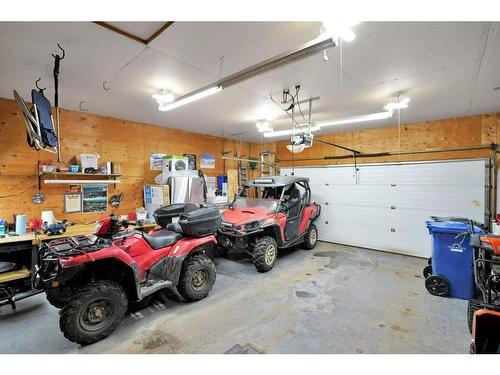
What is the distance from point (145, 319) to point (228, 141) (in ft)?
17.4

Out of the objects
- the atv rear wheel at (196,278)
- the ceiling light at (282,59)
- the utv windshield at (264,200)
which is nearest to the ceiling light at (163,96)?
the ceiling light at (282,59)

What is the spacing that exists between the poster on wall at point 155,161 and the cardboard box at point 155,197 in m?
0.51

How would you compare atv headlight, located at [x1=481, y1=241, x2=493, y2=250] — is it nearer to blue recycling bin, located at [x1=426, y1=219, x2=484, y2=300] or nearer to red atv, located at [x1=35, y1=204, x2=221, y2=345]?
blue recycling bin, located at [x1=426, y1=219, x2=484, y2=300]

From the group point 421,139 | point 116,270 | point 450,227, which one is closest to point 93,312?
point 116,270

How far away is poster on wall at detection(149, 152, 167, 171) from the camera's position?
5.42 m

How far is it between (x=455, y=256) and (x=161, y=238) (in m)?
3.92

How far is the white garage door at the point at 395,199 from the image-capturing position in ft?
15.7

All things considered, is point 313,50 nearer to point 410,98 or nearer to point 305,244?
point 410,98

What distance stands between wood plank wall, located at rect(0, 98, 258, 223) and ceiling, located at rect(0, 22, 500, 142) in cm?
39

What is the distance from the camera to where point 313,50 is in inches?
69.6

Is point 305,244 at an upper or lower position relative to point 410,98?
lower

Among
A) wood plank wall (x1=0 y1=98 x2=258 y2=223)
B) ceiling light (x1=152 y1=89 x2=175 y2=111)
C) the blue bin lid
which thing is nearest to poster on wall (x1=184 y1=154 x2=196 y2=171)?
wood plank wall (x1=0 y1=98 x2=258 y2=223)

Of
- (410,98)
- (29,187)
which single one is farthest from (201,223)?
(410,98)

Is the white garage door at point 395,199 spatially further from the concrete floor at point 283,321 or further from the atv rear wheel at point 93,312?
the atv rear wheel at point 93,312
